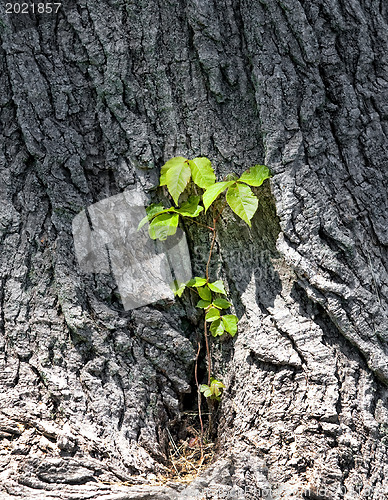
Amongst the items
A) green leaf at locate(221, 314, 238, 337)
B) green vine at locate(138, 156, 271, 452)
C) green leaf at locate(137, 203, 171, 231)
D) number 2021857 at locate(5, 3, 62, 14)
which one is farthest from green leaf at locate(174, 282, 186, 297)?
number 2021857 at locate(5, 3, 62, 14)

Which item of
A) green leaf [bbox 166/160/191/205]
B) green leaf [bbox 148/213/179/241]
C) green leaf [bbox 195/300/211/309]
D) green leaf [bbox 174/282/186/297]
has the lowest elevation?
green leaf [bbox 195/300/211/309]

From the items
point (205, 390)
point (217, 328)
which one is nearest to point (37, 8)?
point (217, 328)

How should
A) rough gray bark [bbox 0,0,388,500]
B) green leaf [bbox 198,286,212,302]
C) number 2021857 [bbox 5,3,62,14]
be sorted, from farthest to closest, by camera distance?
green leaf [bbox 198,286,212,302]
number 2021857 [bbox 5,3,62,14]
rough gray bark [bbox 0,0,388,500]

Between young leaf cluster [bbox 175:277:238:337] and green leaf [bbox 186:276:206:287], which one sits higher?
green leaf [bbox 186:276:206:287]

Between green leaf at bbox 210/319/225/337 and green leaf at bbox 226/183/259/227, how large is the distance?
498 millimetres

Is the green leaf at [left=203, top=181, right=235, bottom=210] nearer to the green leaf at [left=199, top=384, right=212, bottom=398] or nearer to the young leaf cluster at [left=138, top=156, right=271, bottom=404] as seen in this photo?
the young leaf cluster at [left=138, top=156, right=271, bottom=404]

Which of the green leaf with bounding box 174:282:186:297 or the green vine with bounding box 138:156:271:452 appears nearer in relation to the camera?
the green vine with bounding box 138:156:271:452

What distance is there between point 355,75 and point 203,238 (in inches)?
39.5

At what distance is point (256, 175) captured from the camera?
2.01m

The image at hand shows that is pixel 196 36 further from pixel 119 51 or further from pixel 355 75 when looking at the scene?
pixel 355 75

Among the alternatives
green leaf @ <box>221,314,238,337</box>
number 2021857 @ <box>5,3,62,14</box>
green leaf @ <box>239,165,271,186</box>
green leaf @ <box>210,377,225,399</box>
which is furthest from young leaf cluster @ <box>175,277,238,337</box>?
number 2021857 @ <box>5,3,62,14</box>

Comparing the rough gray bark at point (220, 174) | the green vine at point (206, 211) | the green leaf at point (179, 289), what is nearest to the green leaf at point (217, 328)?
the green vine at point (206, 211)

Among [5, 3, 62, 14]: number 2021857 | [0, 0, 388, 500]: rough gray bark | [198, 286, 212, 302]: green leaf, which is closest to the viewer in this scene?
[0, 0, 388, 500]: rough gray bark

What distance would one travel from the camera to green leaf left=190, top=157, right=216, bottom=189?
6.69 feet
